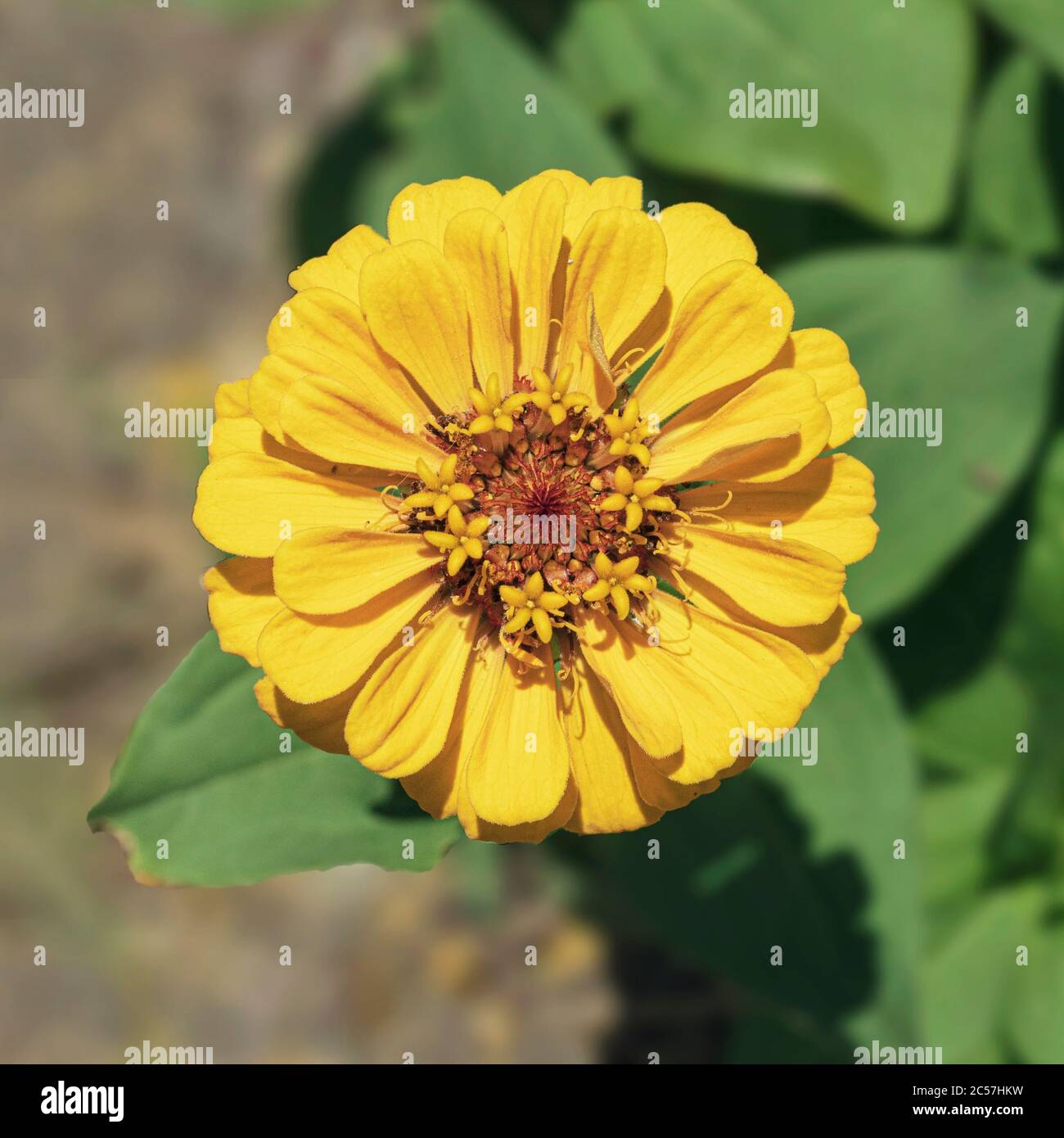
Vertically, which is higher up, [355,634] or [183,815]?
[355,634]

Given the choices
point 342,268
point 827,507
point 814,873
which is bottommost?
point 814,873

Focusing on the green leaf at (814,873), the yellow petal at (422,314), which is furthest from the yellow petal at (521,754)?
the green leaf at (814,873)

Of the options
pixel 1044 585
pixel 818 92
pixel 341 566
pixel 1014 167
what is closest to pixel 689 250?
pixel 341 566

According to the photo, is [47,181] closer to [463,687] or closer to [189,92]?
[189,92]

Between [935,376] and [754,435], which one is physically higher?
[935,376]

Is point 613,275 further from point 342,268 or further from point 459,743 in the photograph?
point 459,743

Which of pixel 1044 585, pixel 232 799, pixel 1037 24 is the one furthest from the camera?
pixel 1044 585

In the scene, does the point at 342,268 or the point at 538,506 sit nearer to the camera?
the point at 342,268
